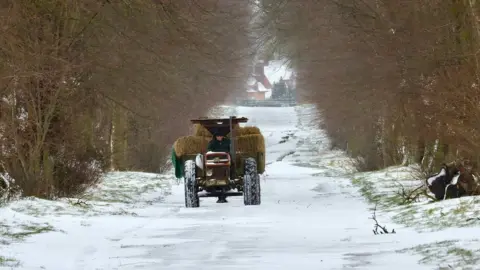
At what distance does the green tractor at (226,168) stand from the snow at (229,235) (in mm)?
343

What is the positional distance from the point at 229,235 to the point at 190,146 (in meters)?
8.01

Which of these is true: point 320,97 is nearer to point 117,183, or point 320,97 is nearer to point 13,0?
point 117,183

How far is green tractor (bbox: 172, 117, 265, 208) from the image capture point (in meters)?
19.9

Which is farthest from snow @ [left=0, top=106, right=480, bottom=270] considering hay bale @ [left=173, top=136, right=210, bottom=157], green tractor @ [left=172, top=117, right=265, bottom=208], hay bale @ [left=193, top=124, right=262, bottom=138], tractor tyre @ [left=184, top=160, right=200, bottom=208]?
hay bale @ [left=193, top=124, right=262, bottom=138]

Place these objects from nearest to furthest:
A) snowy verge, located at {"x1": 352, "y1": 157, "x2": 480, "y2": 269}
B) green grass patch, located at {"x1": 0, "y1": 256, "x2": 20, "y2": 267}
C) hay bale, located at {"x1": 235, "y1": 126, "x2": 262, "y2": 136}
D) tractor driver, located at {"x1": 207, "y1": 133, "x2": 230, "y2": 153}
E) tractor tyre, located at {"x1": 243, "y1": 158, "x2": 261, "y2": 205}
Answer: snowy verge, located at {"x1": 352, "y1": 157, "x2": 480, "y2": 269}, green grass patch, located at {"x1": 0, "y1": 256, "x2": 20, "y2": 267}, tractor tyre, located at {"x1": 243, "y1": 158, "x2": 261, "y2": 205}, tractor driver, located at {"x1": 207, "y1": 133, "x2": 230, "y2": 153}, hay bale, located at {"x1": 235, "y1": 126, "x2": 262, "y2": 136}

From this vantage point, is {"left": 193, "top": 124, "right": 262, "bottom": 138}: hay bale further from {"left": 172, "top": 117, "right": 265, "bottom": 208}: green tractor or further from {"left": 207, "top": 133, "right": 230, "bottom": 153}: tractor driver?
{"left": 207, "top": 133, "right": 230, "bottom": 153}: tractor driver

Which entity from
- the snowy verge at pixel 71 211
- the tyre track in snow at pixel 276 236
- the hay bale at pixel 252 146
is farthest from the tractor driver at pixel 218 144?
the snowy verge at pixel 71 211

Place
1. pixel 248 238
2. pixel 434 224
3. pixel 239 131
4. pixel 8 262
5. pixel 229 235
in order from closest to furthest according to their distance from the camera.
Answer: pixel 8 262 → pixel 248 238 → pixel 229 235 → pixel 434 224 → pixel 239 131

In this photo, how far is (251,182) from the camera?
19.8 meters

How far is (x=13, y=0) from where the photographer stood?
656 inches

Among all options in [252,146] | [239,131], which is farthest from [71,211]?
[239,131]

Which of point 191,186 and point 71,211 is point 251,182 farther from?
point 71,211

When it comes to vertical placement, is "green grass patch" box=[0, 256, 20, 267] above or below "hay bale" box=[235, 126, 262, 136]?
below

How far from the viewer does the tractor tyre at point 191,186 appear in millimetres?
19812
